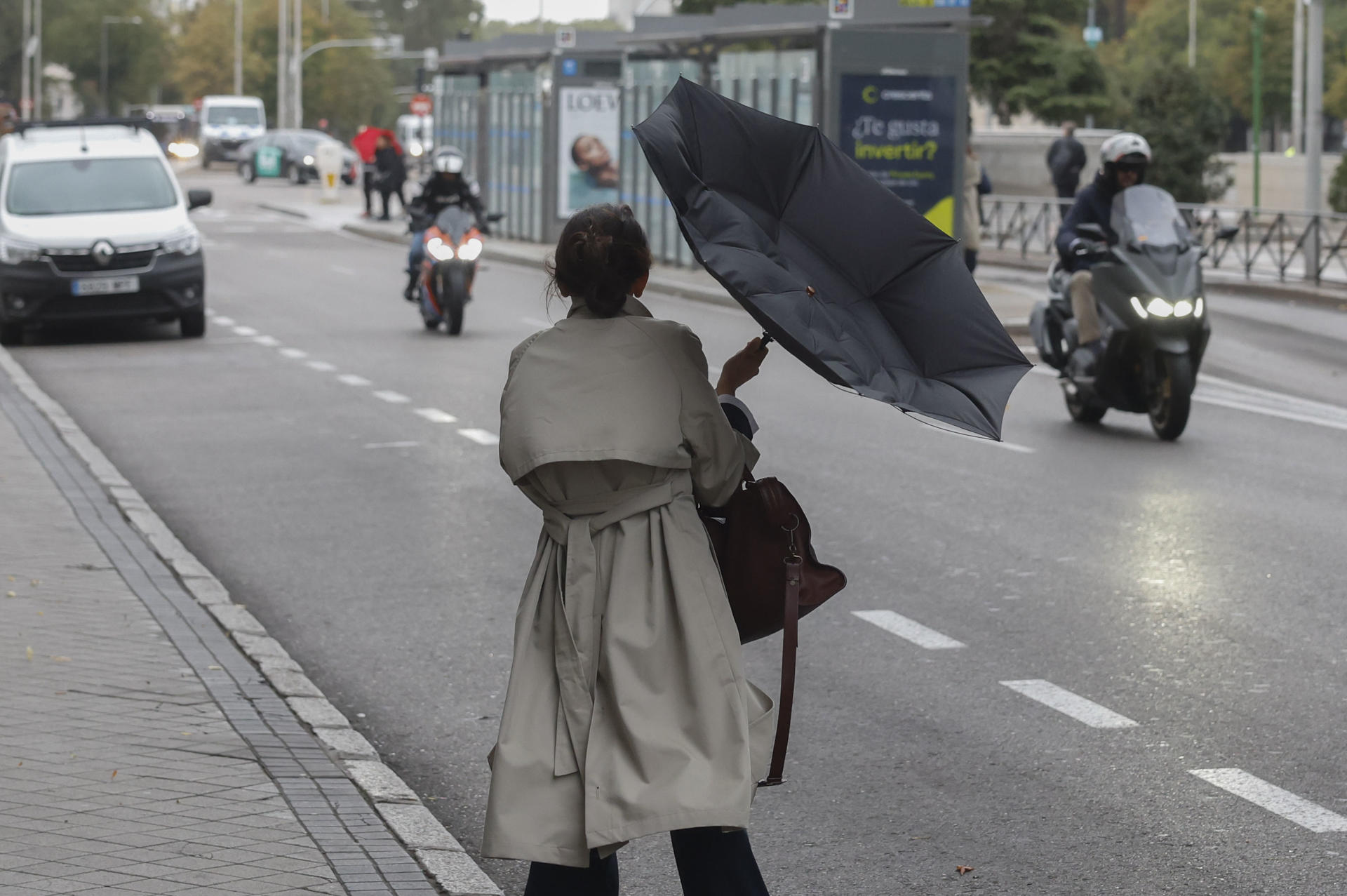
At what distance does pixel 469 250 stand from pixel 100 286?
330 centimetres

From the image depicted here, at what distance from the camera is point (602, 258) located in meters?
3.71

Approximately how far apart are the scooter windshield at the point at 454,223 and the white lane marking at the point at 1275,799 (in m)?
14.1

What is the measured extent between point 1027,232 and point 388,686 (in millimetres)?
25462

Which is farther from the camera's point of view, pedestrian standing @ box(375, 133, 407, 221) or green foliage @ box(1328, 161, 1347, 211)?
pedestrian standing @ box(375, 133, 407, 221)

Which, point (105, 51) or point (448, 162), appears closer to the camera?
point (448, 162)

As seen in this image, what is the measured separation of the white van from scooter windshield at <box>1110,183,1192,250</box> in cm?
6783

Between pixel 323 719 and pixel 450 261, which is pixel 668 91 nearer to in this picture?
pixel 450 261

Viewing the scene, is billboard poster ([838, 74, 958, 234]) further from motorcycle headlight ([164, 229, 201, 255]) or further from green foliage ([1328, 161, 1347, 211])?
green foliage ([1328, 161, 1347, 211])

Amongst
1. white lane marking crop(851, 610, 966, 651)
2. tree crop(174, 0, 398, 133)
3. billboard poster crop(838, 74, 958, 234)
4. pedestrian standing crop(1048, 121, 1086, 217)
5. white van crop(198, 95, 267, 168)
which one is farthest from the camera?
tree crop(174, 0, 398, 133)

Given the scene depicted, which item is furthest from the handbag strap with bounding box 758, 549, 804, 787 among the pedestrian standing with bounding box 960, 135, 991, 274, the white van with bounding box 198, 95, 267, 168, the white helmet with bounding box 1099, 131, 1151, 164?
the white van with bounding box 198, 95, 267, 168

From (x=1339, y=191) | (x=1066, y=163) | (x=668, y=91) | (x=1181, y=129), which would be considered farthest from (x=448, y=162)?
(x=1339, y=191)

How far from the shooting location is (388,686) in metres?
7.08

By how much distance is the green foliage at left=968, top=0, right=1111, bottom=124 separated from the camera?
179 feet

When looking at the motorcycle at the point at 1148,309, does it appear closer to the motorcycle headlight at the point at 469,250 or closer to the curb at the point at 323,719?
the curb at the point at 323,719
